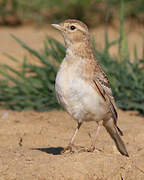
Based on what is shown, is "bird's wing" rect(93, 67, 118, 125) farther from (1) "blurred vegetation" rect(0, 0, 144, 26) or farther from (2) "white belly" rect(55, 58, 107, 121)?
(1) "blurred vegetation" rect(0, 0, 144, 26)

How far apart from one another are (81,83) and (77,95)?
0.12 meters

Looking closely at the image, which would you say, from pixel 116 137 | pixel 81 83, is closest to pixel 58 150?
pixel 116 137

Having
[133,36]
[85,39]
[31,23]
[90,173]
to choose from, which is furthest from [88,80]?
[31,23]

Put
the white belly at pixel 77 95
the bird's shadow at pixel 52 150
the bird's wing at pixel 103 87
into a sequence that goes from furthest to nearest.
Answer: the bird's shadow at pixel 52 150 → the bird's wing at pixel 103 87 → the white belly at pixel 77 95

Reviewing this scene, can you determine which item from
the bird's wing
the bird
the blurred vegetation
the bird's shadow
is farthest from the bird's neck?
the blurred vegetation

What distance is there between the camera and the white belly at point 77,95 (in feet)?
15.3

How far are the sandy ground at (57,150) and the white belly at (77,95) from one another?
0.41 meters

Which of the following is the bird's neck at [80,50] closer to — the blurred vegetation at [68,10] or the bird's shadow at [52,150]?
the bird's shadow at [52,150]

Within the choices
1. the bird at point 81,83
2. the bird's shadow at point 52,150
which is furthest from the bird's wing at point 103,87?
the bird's shadow at point 52,150

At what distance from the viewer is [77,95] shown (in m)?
4.67

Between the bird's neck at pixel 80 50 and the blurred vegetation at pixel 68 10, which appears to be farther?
the blurred vegetation at pixel 68 10

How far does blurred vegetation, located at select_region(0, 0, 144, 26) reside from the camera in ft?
38.4

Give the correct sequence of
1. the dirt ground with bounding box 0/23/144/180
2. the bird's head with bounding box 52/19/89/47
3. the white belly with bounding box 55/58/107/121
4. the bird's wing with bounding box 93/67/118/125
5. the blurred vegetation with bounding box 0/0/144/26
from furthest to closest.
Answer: the blurred vegetation with bounding box 0/0/144/26, the bird's head with bounding box 52/19/89/47, the bird's wing with bounding box 93/67/118/125, the white belly with bounding box 55/58/107/121, the dirt ground with bounding box 0/23/144/180

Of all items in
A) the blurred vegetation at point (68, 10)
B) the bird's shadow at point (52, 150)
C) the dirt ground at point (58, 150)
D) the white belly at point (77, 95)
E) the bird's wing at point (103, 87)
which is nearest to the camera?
the dirt ground at point (58, 150)
